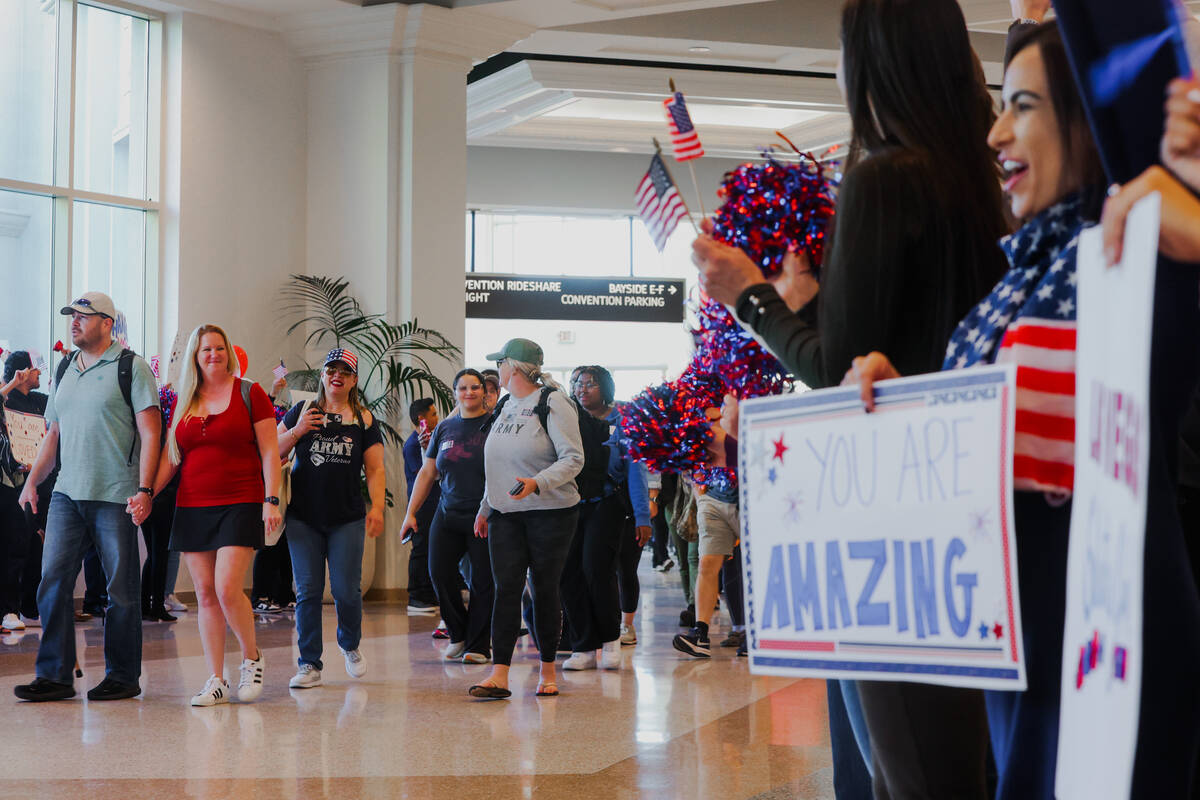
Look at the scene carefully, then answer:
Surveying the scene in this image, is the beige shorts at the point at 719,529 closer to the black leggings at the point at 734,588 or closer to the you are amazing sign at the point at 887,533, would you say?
the black leggings at the point at 734,588

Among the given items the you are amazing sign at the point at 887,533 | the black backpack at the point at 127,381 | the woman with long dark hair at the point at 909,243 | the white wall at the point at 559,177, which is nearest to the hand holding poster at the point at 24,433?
the black backpack at the point at 127,381

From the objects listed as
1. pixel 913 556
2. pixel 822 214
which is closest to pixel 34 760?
pixel 822 214

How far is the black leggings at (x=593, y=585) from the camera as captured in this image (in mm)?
7336

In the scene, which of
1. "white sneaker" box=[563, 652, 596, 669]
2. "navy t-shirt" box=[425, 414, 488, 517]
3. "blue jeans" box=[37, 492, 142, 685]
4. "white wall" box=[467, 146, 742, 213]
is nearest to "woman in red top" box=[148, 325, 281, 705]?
"blue jeans" box=[37, 492, 142, 685]

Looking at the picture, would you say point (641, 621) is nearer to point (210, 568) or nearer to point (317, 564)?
point (317, 564)

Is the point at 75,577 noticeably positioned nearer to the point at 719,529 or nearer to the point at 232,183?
the point at 719,529

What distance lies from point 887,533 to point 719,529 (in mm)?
6365

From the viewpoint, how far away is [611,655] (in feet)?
24.1

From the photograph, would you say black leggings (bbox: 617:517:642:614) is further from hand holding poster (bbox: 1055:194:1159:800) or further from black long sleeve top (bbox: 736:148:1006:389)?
hand holding poster (bbox: 1055:194:1159:800)

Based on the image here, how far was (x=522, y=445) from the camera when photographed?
6375 mm

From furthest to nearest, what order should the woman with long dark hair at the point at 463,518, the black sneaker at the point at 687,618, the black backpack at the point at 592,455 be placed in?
the black sneaker at the point at 687,618 < the woman with long dark hair at the point at 463,518 < the black backpack at the point at 592,455

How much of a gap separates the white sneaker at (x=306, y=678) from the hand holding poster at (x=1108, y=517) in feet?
18.4

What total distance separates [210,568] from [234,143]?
6281 mm

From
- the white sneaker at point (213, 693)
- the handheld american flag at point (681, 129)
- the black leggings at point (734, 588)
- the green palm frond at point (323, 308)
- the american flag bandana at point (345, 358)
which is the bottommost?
the white sneaker at point (213, 693)
